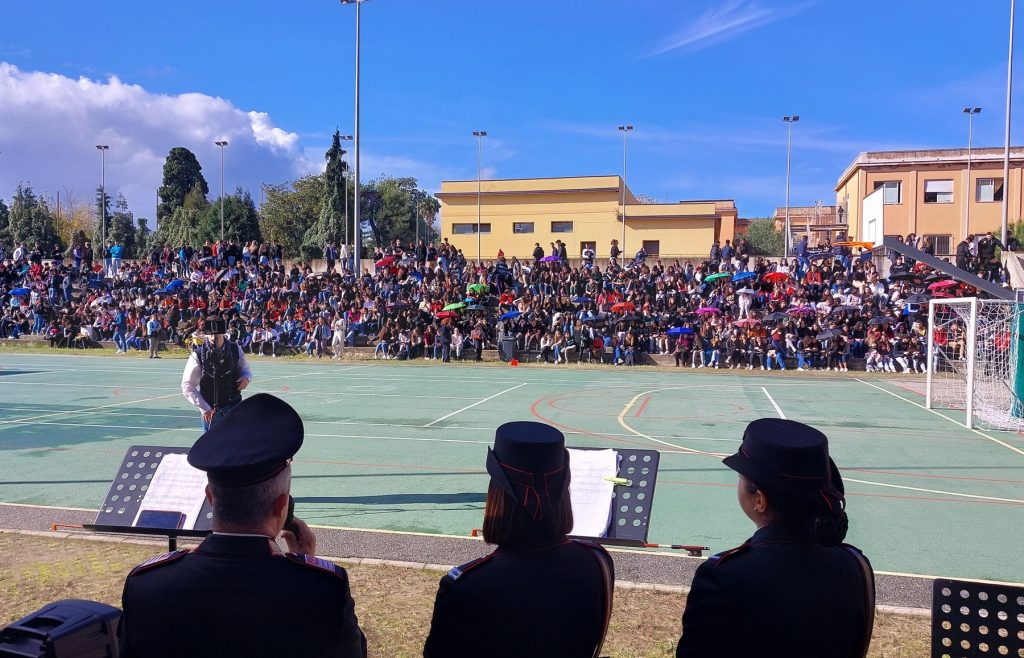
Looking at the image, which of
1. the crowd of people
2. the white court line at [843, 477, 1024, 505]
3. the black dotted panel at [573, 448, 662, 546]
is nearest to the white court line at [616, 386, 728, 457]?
the white court line at [843, 477, 1024, 505]

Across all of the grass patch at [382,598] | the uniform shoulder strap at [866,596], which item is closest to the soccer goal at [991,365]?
the grass patch at [382,598]

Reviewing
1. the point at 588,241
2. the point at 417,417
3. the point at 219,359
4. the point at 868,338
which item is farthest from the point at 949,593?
the point at 588,241

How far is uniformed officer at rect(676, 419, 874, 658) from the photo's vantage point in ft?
8.13

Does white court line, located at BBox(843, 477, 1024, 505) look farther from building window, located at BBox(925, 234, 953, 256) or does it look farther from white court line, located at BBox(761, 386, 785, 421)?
building window, located at BBox(925, 234, 953, 256)

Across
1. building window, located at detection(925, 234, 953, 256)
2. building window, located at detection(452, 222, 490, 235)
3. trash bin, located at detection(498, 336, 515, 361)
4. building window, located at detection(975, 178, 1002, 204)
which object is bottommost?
trash bin, located at detection(498, 336, 515, 361)

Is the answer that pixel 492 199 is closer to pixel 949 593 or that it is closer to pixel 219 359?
pixel 219 359

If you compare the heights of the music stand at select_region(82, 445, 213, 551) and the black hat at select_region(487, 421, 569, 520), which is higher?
the black hat at select_region(487, 421, 569, 520)

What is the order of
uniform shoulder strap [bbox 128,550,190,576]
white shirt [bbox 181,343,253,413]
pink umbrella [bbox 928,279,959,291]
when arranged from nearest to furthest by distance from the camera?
uniform shoulder strap [bbox 128,550,190,576] → white shirt [bbox 181,343,253,413] → pink umbrella [bbox 928,279,959,291]

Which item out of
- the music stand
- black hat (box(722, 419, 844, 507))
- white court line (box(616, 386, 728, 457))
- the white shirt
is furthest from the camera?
white court line (box(616, 386, 728, 457))

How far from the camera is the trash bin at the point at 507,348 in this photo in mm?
29734

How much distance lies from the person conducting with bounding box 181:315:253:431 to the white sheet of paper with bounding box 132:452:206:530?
12.4ft

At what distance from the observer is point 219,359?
27.7 ft

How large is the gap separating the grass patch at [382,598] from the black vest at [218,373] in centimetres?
199

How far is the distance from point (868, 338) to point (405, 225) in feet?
207
